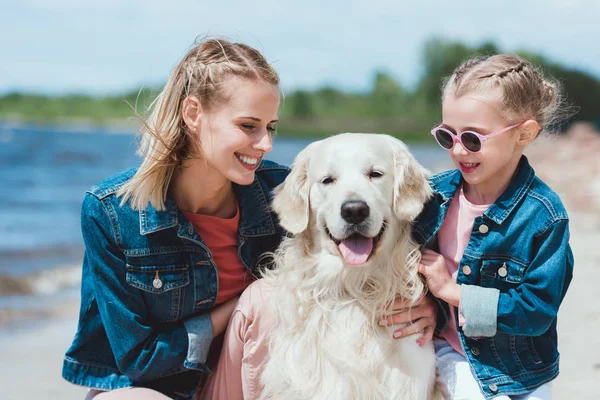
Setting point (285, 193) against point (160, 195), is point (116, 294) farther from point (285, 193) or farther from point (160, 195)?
point (285, 193)

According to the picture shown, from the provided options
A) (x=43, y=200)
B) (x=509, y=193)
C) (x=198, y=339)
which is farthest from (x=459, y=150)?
(x=43, y=200)

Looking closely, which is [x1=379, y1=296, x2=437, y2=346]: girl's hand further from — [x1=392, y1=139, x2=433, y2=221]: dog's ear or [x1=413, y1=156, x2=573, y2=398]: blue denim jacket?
[x1=392, y1=139, x2=433, y2=221]: dog's ear

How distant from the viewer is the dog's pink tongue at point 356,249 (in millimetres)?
2629

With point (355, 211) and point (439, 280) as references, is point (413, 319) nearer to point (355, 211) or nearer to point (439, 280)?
point (439, 280)

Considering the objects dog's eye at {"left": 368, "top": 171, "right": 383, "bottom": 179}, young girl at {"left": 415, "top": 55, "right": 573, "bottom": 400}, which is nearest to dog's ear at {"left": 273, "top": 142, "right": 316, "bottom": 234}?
dog's eye at {"left": 368, "top": 171, "right": 383, "bottom": 179}

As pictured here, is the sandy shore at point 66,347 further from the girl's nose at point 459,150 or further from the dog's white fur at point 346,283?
the girl's nose at point 459,150

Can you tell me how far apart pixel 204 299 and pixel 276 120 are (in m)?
0.94

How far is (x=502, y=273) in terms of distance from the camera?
2.73m

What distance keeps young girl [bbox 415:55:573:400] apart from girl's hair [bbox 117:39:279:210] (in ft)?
3.14

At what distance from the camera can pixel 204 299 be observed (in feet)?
10.3

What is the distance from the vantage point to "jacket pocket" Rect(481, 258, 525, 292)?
2.71 meters

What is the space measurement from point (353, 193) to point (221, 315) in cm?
103

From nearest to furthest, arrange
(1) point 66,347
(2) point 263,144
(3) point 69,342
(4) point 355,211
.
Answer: (4) point 355,211 < (2) point 263,144 < (1) point 66,347 < (3) point 69,342

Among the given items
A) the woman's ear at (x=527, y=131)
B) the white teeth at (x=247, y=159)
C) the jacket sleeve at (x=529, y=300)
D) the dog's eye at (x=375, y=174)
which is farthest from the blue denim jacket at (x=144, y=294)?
the woman's ear at (x=527, y=131)
